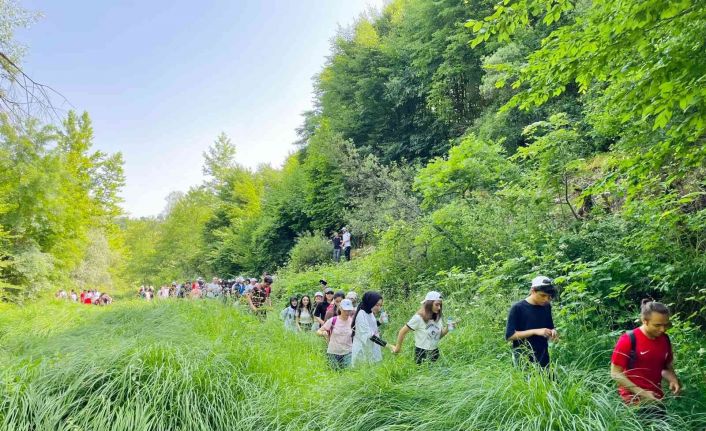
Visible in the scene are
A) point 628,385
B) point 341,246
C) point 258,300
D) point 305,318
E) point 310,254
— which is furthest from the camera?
point 310,254

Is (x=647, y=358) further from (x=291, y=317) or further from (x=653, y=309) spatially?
(x=291, y=317)

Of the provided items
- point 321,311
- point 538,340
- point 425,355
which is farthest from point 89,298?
point 538,340

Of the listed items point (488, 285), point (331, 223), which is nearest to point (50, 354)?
point (488, 285)

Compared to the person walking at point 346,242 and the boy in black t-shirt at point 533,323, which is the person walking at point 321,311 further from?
the person walking at point 346,242

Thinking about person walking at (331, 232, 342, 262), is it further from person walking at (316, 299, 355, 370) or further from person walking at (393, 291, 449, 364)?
person walking at (393, 291, 449, 364)

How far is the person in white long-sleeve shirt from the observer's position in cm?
547

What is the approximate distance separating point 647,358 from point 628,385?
320mm

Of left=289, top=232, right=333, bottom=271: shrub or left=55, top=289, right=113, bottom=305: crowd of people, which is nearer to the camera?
left=289, top=232, right=333, bottom=271: shrub

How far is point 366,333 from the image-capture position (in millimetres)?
5555

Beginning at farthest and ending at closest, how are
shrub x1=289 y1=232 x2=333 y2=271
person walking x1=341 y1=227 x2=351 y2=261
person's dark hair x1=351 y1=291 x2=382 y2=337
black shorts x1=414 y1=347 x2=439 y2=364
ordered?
shrub x1=289 y1=232 x2=333 y2=271 < person walking x1=341 y1=227 x2=351 y2=261 < person's dark hair x1=351 y1=291 x2=382 y2=337 < black shorts x1=414 y1=347 x2=439 y2=364

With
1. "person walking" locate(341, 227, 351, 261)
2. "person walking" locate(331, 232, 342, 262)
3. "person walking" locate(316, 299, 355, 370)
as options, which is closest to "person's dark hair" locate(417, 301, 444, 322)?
"person walking" locate(316, 299, 355, 370)

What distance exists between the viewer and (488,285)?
7414 mm

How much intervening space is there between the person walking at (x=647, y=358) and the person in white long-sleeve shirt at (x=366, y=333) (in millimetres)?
2588

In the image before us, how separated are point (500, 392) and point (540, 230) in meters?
6.12
